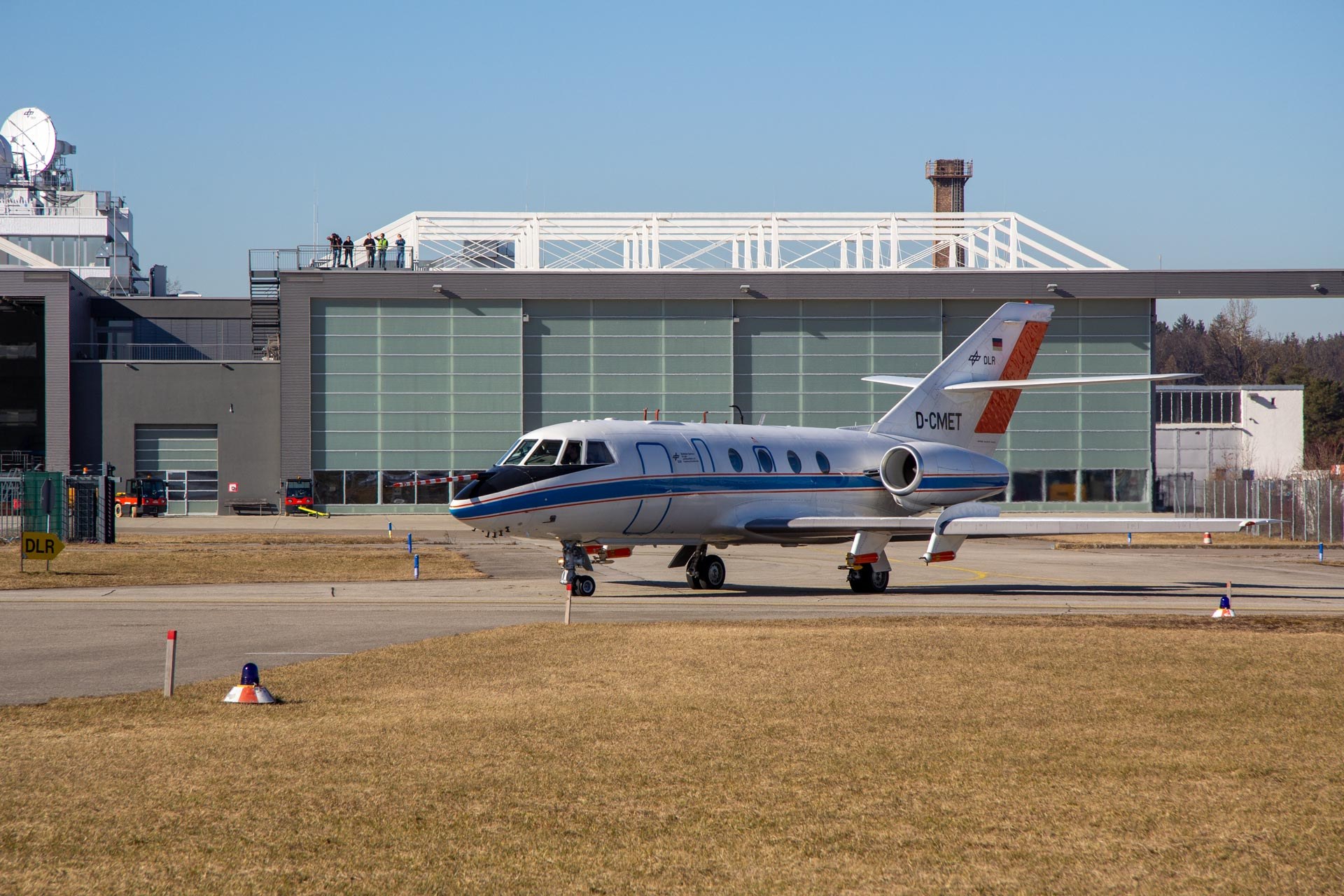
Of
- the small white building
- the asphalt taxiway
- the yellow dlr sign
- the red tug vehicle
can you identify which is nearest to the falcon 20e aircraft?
the asphalt taxiway

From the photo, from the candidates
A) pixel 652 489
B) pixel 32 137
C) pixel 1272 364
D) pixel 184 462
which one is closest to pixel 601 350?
pixel 184 462

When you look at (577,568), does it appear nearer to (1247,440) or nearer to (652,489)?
(652,489)

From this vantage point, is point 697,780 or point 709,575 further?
point 709,575

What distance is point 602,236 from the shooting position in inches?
2653

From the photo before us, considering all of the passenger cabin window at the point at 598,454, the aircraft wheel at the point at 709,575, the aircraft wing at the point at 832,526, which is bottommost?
the aircraft wheel at the point at 709,575

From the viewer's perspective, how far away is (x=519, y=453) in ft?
78.4

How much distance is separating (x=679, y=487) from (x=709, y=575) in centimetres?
242

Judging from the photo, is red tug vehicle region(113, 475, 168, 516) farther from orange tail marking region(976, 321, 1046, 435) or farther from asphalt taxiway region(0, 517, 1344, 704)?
orange tail marking region(976, 321, 1046, 435)

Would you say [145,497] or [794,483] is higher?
[794,483]

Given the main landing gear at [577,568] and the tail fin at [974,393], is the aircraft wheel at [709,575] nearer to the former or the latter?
the main landing gear at [577,568]

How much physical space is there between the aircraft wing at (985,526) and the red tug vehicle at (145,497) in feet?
164

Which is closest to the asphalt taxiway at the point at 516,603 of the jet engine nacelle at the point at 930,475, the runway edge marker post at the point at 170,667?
the runway edge marker post at the point at 170,667

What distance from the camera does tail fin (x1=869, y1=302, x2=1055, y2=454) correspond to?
30812 mm

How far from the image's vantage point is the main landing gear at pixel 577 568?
76.8 feet
